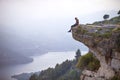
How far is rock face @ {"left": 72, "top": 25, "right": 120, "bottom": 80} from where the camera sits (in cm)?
667

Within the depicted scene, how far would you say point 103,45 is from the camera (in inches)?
270

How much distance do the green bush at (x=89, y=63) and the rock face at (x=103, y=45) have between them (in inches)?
4.2

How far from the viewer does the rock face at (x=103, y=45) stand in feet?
21.9

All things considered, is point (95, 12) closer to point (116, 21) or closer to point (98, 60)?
point (116, 21)

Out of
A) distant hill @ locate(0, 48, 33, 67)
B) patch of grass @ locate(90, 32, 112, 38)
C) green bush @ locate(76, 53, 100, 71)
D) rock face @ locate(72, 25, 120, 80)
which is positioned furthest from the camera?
distant hill @ locate(0, 48, 33, 67)

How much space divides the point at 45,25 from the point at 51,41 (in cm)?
88

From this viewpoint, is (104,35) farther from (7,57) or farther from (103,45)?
(7,57)

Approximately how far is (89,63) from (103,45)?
3.08ft

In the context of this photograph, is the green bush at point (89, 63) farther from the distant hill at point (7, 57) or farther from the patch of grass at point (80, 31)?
the distant hill at point (7, 57)

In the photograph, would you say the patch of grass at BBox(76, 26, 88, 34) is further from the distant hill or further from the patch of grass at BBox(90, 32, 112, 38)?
the distant hill

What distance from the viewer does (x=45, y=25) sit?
1747 centimetres

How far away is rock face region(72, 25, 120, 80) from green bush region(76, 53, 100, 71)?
0.11 m

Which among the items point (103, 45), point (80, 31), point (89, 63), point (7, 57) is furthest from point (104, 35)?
point (7, 57)

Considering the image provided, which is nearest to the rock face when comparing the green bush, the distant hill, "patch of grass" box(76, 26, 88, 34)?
"patch of grass" box(76, 26, 88, 34)
